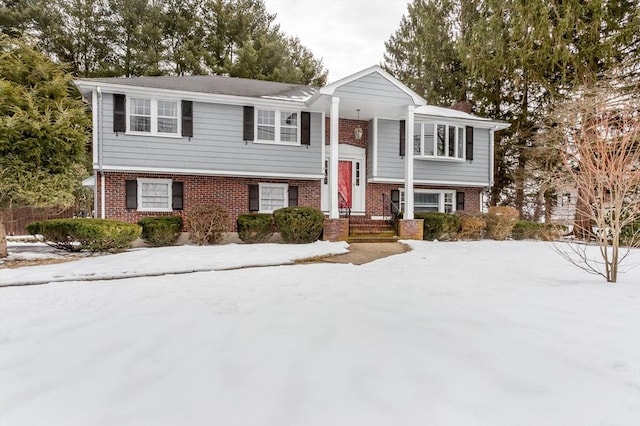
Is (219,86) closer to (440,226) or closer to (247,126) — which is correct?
(247,126)

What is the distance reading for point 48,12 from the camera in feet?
62.9

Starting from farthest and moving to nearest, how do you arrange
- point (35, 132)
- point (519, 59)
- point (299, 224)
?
point (519, 59) → point (299, 224) → point (35, 132)

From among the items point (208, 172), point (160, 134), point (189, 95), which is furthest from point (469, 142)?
point (160, 134)

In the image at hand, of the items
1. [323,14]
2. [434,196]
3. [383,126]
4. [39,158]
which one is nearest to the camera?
[39,158]

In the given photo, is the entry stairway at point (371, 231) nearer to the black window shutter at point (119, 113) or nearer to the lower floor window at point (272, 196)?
the lower floor window at point (272, 196)

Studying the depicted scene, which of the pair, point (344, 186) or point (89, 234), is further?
point (344, 186)

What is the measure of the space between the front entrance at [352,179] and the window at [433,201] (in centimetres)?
201

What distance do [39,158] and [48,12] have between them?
59.1ft

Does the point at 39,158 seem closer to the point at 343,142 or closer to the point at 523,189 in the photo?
the point at 343,142

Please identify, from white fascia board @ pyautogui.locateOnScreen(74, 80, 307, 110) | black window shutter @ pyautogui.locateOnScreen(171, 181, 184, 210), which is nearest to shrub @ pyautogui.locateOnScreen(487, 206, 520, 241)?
white fascia board @ pyautogui.locateOnScreen(74, 80, 307, 110)

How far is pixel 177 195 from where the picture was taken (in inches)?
457

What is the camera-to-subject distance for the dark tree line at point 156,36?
63.6 feet

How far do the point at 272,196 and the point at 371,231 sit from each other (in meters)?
3.88

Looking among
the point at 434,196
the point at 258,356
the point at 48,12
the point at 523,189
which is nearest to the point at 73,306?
the point at 258,356
